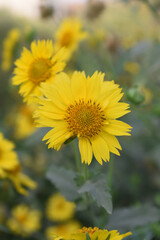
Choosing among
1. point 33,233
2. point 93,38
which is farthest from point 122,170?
point 93,38

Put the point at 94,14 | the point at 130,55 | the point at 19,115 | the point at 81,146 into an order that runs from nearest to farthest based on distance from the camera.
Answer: the point at 81,146 → the point at 130,55 → the point at 94,14 → the point at 19,115

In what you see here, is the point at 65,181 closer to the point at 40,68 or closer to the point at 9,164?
the point at 9,164

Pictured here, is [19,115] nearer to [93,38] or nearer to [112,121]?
[93,38]

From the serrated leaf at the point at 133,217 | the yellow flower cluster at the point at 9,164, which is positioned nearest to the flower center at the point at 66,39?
the yellow flower cluster at the point at 9,164

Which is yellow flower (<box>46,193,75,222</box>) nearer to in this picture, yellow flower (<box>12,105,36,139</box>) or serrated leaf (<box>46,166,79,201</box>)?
yellow flower (<box>12,105,36,139</box>)

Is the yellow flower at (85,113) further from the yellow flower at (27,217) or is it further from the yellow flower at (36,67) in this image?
the yellow flower at (27,217)

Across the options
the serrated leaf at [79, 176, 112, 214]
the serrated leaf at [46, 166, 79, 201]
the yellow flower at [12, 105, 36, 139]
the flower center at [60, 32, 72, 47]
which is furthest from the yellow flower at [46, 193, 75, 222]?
the serrated leaf at [79, 176, 112, 214]

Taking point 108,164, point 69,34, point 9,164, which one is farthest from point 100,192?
point 69,34
